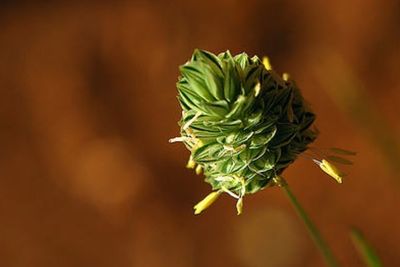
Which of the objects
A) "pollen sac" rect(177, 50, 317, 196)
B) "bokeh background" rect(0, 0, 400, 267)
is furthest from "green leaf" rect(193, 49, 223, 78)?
"bokeh background" rect(0, 0, 400, 267)

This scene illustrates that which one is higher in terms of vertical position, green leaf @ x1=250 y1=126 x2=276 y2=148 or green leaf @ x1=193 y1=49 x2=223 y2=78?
green leaf @ x1=193 y1=49 x2=223 y2=78

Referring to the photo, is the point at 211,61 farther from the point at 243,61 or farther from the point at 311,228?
the point at 311,228

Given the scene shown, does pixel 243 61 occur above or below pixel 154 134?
above

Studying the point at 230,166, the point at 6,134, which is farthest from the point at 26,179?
the point at 230,166

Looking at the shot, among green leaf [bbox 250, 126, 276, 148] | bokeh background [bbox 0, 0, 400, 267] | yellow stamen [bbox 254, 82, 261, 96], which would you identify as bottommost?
bokeh background [bbox 0, 0, 400, 267]

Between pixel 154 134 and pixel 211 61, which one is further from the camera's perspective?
pixel 154 134

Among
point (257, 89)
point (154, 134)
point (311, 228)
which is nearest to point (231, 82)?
point (257, 89)

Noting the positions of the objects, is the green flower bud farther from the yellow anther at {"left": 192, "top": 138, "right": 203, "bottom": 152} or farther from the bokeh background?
the bokeh background
